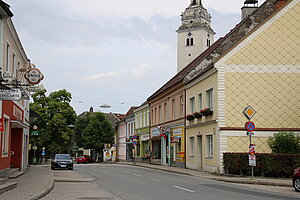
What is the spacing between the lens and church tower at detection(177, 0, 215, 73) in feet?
235

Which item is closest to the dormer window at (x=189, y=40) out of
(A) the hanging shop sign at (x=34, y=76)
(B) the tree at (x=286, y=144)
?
Result: (B) the tree at (x=286, y=144)

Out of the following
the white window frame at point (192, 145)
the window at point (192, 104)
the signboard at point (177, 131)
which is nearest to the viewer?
the white window frame at point (192, 145)

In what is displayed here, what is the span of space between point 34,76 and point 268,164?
13.3 metres

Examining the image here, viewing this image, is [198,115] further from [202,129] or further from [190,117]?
[190,117]

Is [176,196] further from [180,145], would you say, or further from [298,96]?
[180,145]

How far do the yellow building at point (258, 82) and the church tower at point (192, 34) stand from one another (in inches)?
1715

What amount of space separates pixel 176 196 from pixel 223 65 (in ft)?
46.1

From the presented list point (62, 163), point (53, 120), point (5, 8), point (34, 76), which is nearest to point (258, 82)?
point (34, 76)

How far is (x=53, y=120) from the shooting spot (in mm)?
63438

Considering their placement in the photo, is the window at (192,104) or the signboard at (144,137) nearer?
the window at (192,104)

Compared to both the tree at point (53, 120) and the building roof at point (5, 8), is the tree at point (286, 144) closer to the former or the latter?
the building roof at point (5, 8)

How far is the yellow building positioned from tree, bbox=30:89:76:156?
131 ft

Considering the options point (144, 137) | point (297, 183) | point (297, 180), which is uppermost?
point (144, 137)

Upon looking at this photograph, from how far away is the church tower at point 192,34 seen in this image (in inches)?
2815
